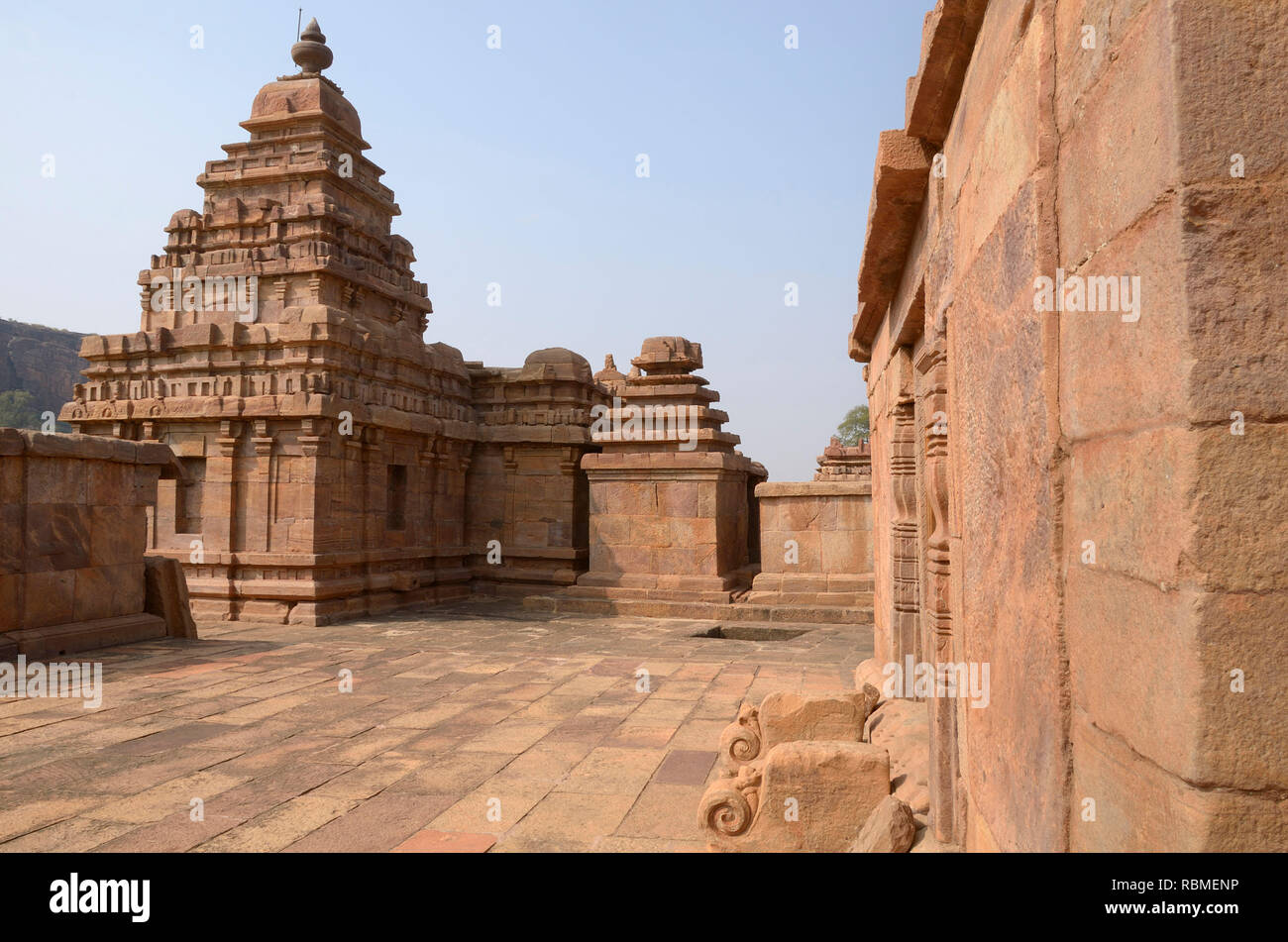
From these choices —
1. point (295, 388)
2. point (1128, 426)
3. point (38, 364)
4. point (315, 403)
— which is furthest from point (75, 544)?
point (38, 364)

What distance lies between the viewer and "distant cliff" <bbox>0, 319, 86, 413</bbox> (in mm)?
51250

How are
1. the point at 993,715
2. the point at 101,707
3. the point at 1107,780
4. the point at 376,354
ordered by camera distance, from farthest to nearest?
the point at 376,354 → the point at 101,707 → the point at 993,715 → the point at 1107,780

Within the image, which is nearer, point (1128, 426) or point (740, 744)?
point (1128, 426)

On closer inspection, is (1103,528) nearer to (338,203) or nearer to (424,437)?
(424,437)

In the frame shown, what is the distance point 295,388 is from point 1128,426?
1080 centimetres

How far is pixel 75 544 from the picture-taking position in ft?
25.9

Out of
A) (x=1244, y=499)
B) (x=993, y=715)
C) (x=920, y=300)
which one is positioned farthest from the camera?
(x=920, y=300)

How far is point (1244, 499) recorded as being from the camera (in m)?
1.19

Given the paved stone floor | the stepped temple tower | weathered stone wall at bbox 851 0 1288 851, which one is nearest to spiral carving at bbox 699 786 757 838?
the paved stone floor

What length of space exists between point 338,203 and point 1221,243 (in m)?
13.4

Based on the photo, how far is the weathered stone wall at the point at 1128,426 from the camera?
1.19 meters

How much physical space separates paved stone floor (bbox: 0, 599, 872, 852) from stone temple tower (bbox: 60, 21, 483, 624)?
8.87 ft

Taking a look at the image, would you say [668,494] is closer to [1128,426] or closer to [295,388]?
[295,388]
